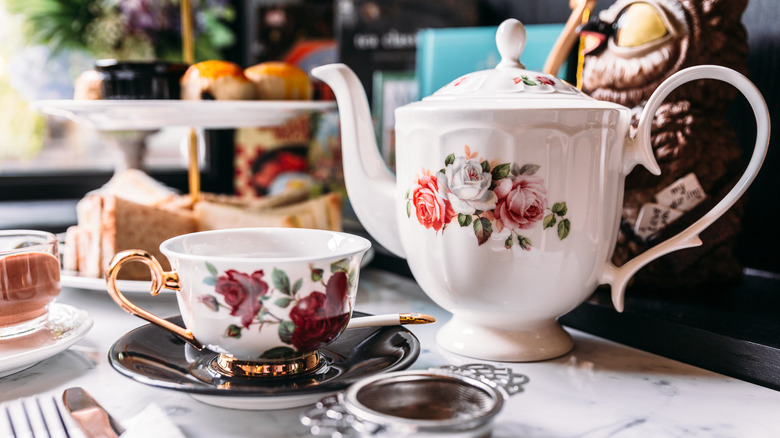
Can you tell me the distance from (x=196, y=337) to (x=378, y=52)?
2.29ft

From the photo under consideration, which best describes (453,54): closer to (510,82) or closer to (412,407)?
(510,82)

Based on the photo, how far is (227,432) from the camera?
1.45 ft

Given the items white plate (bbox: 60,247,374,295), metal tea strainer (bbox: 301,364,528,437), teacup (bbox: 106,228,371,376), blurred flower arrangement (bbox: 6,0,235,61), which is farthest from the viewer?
blurred flower arrangement (bbox: 6,0,235,61)

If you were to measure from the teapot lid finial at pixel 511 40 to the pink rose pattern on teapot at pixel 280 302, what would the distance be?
228 millimetres

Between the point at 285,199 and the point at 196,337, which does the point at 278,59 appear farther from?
the point at 196,337

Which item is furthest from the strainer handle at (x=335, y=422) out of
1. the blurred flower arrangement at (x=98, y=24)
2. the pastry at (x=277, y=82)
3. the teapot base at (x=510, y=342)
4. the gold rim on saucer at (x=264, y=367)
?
the blurred flower arrangement at (x=98, y=24)

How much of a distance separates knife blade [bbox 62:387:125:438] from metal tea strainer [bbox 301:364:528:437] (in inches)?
5.6

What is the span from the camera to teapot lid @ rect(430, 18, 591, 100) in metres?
0.53

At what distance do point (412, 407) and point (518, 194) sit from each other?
0.61ft

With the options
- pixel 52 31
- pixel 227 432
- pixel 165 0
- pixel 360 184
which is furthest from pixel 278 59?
pixel 227 432

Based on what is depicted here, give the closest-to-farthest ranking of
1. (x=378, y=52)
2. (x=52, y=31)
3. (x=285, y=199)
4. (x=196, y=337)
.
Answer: (x=196, y=337)
(x=285, y=199)
(x=378, y=52)
(x=52, y=31)

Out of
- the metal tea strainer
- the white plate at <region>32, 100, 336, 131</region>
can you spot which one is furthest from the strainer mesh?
the white plate at <region>32, 100, 336, 131</region>

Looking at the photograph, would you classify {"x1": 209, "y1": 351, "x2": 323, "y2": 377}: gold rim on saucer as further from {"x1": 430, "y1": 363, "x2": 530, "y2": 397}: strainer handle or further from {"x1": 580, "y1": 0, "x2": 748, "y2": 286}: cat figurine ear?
{"x1": 580, "y1": 0, "x2": 748, "y2": 286}: cat figurine ear

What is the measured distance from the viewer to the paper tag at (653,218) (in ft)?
2.15
